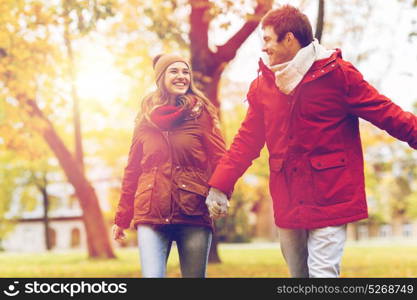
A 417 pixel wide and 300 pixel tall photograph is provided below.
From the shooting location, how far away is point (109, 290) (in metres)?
4.60

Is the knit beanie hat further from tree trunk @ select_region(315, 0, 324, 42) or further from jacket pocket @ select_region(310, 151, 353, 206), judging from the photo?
tree trunk @ select_region(315, 0, 324, 42)

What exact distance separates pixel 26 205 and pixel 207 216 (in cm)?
3969

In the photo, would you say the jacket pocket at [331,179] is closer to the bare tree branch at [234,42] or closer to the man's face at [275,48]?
the man's face at [275,48]

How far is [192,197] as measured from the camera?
4.62 m

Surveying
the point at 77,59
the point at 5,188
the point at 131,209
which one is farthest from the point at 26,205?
the point at 131,209

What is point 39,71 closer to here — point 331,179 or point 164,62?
point 164,62

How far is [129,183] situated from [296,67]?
1.69 meters

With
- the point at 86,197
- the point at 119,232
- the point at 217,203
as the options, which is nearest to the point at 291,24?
the point at 217,203

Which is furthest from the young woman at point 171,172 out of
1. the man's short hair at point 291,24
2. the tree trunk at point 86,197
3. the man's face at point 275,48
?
the tree trunk at point 86,197

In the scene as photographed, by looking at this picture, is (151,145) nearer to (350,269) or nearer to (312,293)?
(312,293)

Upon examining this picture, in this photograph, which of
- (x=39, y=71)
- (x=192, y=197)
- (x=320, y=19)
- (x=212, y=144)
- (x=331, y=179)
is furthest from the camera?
(x=39, y=71)

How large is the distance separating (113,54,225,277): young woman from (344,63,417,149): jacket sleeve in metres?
1.20

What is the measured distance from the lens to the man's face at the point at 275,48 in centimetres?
408

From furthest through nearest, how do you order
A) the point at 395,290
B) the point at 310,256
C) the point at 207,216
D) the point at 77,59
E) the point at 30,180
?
the point at 30,180
the point at 77,59
the point at 207,216
the point at 395,290
the point at 310,256
